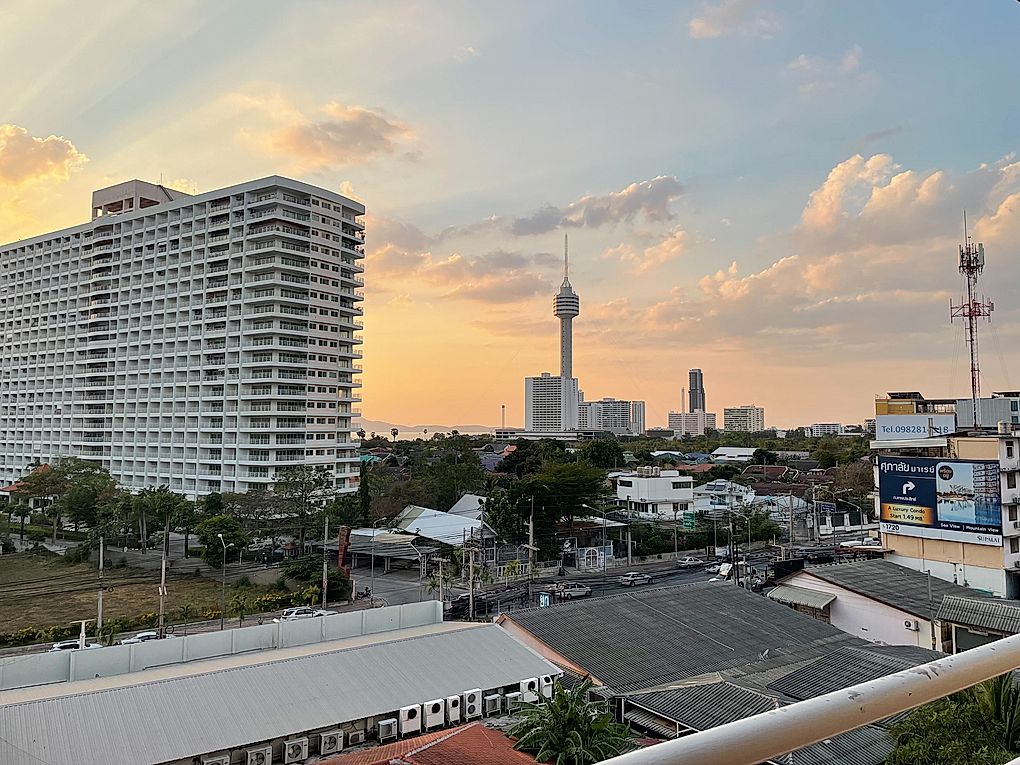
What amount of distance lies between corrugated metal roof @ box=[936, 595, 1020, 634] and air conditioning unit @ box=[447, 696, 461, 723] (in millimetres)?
7864

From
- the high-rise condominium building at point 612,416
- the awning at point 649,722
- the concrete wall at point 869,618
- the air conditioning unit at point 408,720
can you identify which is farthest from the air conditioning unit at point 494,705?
the high-rise condominium building at point 612,416

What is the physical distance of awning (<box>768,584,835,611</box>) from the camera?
42.3 feet

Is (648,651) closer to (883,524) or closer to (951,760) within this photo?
(951,760)

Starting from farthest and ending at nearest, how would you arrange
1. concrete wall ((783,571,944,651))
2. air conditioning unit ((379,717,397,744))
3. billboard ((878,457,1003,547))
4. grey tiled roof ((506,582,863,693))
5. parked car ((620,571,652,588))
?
parked car ((620,571,652,588)), billboard ((878,457,1003,547)), concrete wall ((783,571,944,651)), grey tiled roof ((506,582,863,693)), air conditioning unit ((379,717,397,744))

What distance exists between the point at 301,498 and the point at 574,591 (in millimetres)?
9300

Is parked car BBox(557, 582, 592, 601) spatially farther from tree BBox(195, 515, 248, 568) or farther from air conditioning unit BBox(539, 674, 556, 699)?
tree BBox(195, 515, 248, 568)

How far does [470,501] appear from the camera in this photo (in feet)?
84.6

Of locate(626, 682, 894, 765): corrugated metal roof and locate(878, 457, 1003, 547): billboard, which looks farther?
locate(878, 457, 1003, 547): billboard

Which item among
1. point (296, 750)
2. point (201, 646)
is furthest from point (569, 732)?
point (201, 646)

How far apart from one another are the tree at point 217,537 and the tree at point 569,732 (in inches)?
512

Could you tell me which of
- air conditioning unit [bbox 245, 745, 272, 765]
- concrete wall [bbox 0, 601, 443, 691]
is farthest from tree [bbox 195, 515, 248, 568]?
air conditioning unit [bbox 245, 745, 272, 765]

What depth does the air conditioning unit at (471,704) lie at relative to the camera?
8617mm

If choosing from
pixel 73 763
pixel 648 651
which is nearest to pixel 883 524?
pixel 648 651

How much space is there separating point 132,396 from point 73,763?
94.7 ft
